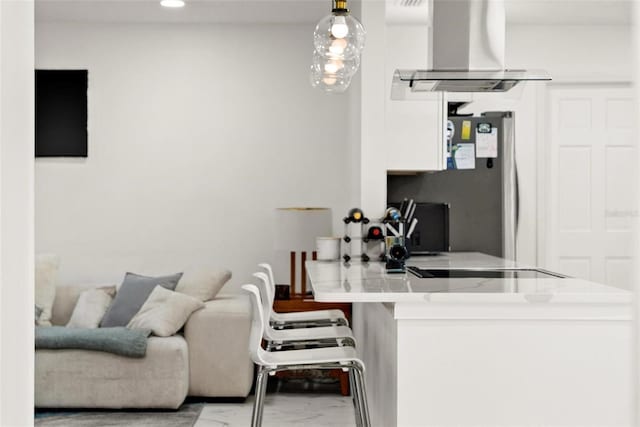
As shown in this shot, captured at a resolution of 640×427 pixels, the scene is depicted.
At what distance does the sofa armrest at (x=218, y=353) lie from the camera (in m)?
4.72

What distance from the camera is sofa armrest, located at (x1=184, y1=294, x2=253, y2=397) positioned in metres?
4.72

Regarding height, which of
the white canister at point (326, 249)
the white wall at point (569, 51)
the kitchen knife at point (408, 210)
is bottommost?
the white canister at point (326, 249)

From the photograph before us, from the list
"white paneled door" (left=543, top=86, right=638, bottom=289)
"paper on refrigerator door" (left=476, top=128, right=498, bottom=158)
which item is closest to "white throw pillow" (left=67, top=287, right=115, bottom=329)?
"paper on refrigerator door" (left=476, top=128, right=498, bottom=158)

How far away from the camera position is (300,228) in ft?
16.8

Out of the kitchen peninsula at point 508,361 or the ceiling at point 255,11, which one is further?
the ceiling at point 255,11

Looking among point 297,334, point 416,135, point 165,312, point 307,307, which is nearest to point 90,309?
point 165,312

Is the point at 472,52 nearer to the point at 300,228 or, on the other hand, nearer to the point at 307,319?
the point at 307,319

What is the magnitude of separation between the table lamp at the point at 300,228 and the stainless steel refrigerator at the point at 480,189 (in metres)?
0.64

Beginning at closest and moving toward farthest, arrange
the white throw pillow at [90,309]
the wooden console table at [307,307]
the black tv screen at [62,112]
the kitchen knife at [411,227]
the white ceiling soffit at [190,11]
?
the kitchen knife at [411,227] → the white throw pillow at [90,309] → the wooden console table at [307,307] → the white ceiling soffit at [190,11] → the black tv screen at [62,112]

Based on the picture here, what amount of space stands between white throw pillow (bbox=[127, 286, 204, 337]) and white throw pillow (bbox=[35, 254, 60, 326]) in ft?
2.08

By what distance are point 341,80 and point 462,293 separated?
4.14ft

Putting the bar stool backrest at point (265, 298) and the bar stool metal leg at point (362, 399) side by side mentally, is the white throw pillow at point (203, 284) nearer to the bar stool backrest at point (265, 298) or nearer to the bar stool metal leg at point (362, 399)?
the bar stool backrest at point (265, 298)


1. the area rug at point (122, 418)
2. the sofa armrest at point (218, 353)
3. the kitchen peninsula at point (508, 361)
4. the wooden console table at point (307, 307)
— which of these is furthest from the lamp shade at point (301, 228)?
the kitchen peninsula at point (508, 361)

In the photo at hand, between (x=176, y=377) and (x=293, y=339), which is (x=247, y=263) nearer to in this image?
(x=176, y=377)
